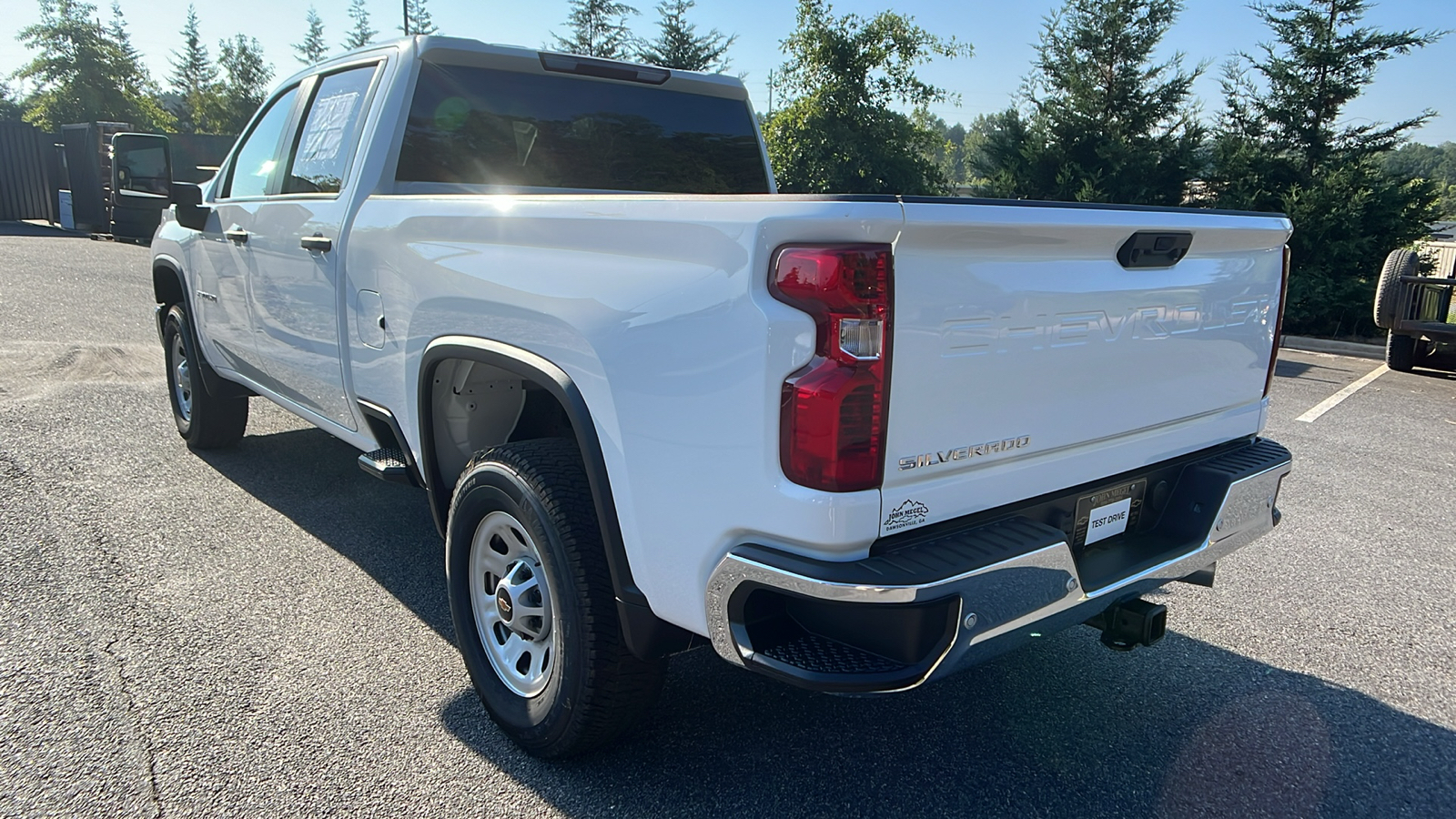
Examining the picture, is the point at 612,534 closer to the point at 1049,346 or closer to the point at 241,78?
the point at 1049,346

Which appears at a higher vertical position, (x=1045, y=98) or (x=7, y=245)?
(x=1045, y=98)

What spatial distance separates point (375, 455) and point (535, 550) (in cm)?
133

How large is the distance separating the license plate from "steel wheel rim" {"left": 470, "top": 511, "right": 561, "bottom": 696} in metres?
1.42

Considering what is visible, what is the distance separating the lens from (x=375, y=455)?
12.0ft

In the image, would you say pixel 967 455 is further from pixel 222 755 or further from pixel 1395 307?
pixel 1395 307

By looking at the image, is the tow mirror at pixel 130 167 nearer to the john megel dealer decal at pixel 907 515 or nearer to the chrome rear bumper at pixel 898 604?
the chrome rear bumper at pixel 898 604

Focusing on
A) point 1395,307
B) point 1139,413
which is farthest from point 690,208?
point 1395,307

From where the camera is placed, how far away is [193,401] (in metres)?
5.45

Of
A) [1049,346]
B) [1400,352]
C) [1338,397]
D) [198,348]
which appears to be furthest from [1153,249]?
[1400,352]

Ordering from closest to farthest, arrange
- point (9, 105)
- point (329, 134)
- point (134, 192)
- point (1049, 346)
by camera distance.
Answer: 1. point (1049, 346)
2. point (329, 134)
3. point (134, 192)
4. point (9, 105)

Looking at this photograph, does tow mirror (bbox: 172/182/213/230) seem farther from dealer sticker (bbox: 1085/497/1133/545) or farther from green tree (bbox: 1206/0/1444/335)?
green tree (bbox: 1206/0/1444/335)

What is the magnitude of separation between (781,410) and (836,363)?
0.48 feet

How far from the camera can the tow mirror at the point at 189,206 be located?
4645mm

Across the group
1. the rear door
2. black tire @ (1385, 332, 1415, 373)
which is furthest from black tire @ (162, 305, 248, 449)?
black tire @ (1385, 332, 1415, 373)
